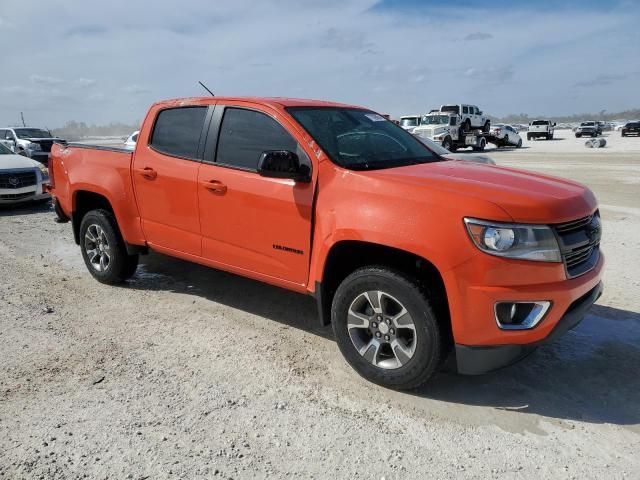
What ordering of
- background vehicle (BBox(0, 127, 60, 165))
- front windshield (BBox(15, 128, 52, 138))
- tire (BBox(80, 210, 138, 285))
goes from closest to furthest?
tire (BBox(80, 210, 138, 285)), background vehicle (BBox(0, 127, 60, 165)), front windshield (BBox(15, 128, 52, 138))

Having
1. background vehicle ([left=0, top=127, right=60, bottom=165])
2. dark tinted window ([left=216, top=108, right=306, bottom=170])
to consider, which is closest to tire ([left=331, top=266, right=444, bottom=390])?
dark tinted window ([left=216, top=108, right=306, bottom=170])

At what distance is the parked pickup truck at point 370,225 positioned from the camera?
9.39ft

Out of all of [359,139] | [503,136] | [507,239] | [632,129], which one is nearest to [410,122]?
[503,136]

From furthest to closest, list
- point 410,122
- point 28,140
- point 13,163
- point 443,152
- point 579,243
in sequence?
point 410,122, point 28,140, point 13,163, point 443,152, point 579,243

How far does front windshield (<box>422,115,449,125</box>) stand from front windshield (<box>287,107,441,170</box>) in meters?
25.8

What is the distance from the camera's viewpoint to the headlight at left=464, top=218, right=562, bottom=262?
2814 millimetres

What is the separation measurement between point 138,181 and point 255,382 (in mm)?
2326

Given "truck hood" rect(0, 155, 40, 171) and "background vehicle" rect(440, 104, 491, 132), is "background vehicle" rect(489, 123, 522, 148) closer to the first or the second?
"background vehicle" rect(440, 104, 491, 132)

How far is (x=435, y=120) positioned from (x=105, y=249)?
2649 centimetres

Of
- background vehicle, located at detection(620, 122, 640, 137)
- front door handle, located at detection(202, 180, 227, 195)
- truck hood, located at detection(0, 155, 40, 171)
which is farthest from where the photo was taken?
background vehicle, located at detection(620, 122, 640, 137)

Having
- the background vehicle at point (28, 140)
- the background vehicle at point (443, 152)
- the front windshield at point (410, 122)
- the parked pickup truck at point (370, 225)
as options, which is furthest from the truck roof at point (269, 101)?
the front windshield at point (410, 122)

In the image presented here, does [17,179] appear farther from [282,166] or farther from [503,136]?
[503,136]

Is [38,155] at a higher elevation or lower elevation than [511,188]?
lower

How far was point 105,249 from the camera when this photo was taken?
209 inches
